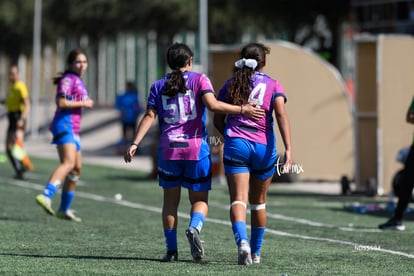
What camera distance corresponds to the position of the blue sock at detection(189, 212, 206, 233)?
1055 cm

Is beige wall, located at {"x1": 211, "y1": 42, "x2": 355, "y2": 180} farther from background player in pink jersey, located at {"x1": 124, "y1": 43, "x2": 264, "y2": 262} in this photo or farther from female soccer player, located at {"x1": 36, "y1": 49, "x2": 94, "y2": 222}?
background player in pink jersey, located at {"x1": 124, "y1": 43, "x2": 264, "y2": 262}

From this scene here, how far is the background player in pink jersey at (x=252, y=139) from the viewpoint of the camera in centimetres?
1067

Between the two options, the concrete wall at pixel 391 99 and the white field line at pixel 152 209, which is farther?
the concrete wall at pixel 391 99

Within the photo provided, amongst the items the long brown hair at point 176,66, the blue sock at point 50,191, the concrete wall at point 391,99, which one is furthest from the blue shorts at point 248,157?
the concrete wall at point 391,99

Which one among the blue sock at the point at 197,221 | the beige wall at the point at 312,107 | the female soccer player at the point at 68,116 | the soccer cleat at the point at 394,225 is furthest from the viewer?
the beige wall at the point at 312,107

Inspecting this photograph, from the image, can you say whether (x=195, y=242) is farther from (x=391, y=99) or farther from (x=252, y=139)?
(x=391, y=99)

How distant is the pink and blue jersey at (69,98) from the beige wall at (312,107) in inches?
390

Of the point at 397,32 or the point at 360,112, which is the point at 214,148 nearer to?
the point at 360,112

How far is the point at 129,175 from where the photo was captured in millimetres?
26422

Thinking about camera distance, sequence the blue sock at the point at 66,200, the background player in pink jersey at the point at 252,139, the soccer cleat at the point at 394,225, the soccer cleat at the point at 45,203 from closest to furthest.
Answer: the background player in pink jersey at the point at 252,139, the soccer cleat at the point at 394,225, the soccer cleat at the point at 45,203, the blue sock at the point at 66,200

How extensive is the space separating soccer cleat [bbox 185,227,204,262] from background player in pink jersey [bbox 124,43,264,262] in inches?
11.6

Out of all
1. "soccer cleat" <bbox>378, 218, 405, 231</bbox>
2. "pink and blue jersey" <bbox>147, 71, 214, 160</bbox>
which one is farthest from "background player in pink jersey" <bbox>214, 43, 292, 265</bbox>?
"soccer cleat" <bbox>378, 218, 405, 231</bbox>

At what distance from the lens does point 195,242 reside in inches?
412

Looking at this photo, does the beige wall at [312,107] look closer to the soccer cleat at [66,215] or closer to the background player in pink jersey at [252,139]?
the soccer cleat at [66,215]
